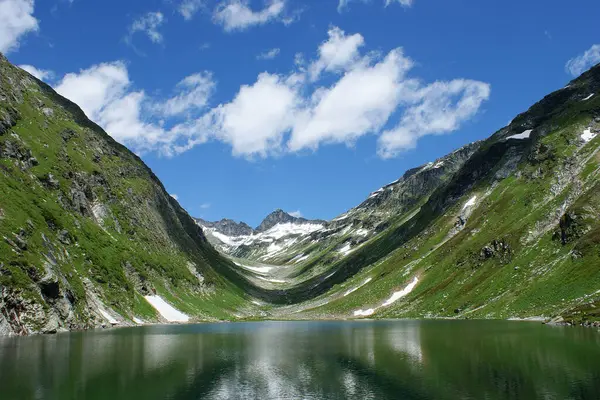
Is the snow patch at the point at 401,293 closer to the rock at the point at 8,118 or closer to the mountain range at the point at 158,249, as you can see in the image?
the mountain range at the point at 158,249

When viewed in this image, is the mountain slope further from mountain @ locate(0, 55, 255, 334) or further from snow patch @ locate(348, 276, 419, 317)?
mountain @ locate(0, 55, 255, 334)

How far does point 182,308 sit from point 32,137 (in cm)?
7957

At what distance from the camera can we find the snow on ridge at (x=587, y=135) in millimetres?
179625

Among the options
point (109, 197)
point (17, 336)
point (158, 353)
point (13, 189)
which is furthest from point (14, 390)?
point (109, 197)

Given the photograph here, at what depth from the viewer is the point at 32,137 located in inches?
6284

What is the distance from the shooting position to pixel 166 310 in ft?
525

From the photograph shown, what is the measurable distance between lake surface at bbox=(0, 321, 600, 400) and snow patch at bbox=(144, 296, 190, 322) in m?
84.0

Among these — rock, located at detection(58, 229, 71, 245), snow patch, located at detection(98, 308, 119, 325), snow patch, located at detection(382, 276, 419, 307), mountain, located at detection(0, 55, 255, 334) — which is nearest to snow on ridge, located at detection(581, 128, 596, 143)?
snow patch, located at detection(382, 276, 419, 307)

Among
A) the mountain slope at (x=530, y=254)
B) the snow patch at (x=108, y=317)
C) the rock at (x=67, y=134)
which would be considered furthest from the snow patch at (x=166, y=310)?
the rock at (x=67, y=134)

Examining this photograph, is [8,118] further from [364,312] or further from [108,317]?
[364,312]

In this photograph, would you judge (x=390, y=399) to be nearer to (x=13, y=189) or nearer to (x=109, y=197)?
(x=13, y=189)

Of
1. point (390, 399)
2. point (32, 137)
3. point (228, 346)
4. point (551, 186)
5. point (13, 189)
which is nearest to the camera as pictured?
point (390, 399)

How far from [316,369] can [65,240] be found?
103905mm

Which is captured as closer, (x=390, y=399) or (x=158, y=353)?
(x=390, y=399)
